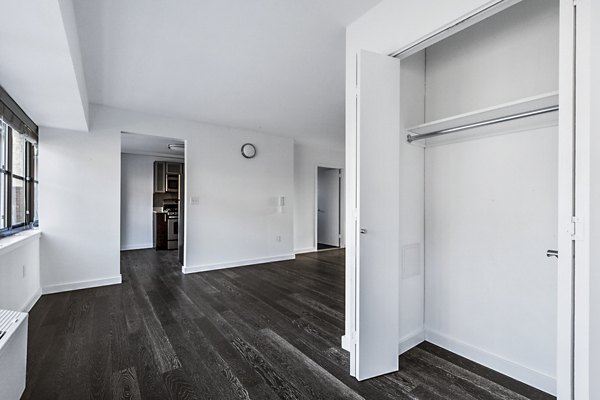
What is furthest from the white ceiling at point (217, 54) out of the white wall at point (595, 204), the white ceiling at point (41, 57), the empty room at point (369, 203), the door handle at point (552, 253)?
the door handle at point (552, 253)

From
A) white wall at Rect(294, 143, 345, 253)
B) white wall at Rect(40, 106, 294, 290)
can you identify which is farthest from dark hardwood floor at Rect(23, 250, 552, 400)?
white wall at Rect(294, 143, 345, 253)

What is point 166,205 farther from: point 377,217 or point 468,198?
point 468,198

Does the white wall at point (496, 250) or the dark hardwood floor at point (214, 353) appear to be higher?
the white wall at point (496, 250)

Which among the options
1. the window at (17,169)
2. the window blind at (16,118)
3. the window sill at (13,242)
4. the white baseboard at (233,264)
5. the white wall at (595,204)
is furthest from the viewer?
the white baseboard at (233,264)

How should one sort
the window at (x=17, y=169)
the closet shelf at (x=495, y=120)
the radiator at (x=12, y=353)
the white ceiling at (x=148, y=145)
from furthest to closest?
the white ceiling at (x=148, y=145) < the window at (x=17, y=169) < the closet shelf at (x=495, y=120) < the radiator at (x=12, y=353)

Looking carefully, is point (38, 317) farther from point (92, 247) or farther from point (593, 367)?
point (593, 367)

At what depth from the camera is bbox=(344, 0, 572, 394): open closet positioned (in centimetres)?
167

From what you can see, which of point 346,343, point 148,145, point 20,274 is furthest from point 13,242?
point 148,145

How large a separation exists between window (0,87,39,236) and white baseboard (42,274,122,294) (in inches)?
31.8

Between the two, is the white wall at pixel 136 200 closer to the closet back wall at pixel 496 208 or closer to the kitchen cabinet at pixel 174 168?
the kitchen cabinet at pixel 174 168

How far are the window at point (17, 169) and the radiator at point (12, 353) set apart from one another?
77.2 inches

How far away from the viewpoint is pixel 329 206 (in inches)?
289

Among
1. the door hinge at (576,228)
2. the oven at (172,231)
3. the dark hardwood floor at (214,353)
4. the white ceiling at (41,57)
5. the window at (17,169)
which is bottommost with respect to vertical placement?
the dark hardwood floor at (214,353)

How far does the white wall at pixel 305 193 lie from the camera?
6.21m
